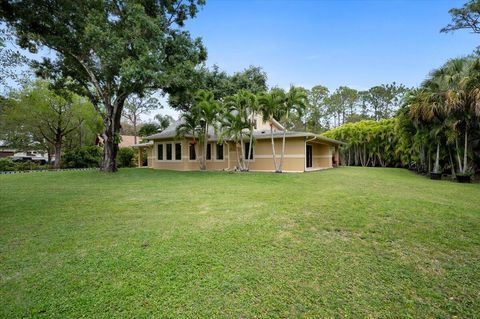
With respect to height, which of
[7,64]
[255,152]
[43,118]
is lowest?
[255,152]

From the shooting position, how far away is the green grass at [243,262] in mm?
2352

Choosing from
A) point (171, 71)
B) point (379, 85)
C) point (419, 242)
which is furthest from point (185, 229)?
point (379, 85)

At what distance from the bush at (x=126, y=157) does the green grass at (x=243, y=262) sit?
20.7 metres

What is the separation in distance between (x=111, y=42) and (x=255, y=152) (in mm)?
10455

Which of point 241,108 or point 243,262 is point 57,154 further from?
point 243,262

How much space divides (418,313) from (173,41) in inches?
608

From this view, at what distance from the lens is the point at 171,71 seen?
43.1 feet

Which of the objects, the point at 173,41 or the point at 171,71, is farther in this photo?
the point at 173,41

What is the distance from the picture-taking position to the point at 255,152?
56.1 feet

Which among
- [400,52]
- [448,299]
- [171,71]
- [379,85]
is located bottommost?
[448,299]

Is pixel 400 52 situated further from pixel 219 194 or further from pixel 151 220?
pixel 151 220

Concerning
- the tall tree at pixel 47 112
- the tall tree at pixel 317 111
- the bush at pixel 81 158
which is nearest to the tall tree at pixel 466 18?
the tall tree at pixel 47 112

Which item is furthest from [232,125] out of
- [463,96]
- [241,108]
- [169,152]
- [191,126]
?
[463,96]

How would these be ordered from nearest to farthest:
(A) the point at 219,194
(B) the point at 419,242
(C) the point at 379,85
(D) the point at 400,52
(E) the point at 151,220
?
(B) the point at 419,242, (E) the point at 151,220, (A) the point at 219,194, (D) the point at 400,52, (C) the point at 379,85
